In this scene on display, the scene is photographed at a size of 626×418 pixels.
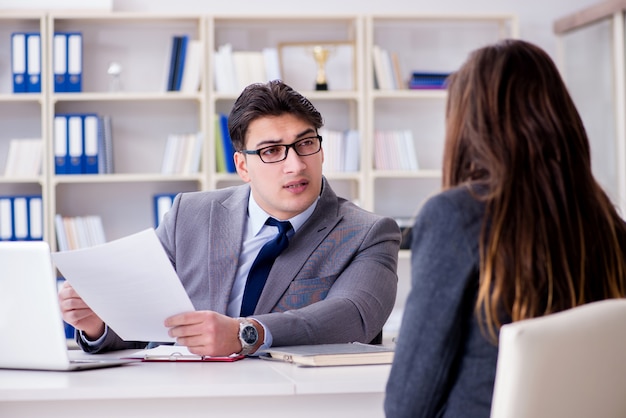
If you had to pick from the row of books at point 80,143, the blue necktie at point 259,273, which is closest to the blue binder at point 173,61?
the row of books at point 80,143

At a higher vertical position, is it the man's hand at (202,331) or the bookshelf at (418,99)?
the bookshelf at (418,99)

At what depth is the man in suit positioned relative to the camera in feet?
6.79

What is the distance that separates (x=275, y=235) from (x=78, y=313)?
53cm

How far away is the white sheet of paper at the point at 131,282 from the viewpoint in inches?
64.9

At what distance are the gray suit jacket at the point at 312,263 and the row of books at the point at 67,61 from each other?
2367 millimetres

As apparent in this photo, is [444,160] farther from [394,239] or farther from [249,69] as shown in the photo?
[249,69]

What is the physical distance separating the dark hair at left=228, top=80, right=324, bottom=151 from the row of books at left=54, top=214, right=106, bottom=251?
237cm

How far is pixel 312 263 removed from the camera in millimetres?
2166

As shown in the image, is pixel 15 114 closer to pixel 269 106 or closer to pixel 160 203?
pixel 160 203

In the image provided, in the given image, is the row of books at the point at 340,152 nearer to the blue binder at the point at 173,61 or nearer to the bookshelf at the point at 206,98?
the bookshelf at the point at 206,98

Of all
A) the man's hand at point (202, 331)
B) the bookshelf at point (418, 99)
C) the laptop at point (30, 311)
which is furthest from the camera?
the bookshelf at point (418, 99)

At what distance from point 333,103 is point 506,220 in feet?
12.2

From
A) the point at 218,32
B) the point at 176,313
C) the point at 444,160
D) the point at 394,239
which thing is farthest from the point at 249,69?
the point at 444,160

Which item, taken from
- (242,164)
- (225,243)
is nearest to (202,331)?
(225,243)
